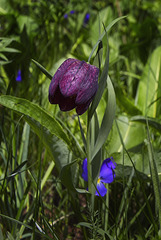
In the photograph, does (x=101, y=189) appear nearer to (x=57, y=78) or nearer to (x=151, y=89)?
(x=57, y=78)

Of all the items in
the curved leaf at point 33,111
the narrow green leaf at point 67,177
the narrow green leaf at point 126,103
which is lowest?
the narrow green leaf at point 67,177

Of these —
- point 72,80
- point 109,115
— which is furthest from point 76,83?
point 109,115

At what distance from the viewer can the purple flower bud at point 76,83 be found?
727 mm

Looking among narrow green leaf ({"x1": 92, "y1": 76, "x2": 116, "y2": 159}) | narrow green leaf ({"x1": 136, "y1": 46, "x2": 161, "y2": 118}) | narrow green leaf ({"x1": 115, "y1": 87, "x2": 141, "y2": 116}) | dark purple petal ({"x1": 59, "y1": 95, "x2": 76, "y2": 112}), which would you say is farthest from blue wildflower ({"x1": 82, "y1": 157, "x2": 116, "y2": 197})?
narrow green leaf ({"x1": 136, "y1": 46, "x2": 161, "y2": 118})

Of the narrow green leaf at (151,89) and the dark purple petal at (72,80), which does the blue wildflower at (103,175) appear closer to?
the dark purple petal at (72,80)

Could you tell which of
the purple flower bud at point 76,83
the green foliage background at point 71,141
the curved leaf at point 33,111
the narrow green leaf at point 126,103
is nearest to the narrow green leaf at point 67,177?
the green foliage background at point 71,141

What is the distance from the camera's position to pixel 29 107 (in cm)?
89

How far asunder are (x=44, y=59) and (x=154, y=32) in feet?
2.58

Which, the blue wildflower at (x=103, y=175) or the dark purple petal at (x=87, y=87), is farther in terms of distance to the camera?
the blue wildflower at (x=103, y=175)

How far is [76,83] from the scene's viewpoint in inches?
28.7

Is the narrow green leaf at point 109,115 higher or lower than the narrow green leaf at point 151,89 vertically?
lower

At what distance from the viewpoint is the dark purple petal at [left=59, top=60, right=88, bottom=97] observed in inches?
28.5

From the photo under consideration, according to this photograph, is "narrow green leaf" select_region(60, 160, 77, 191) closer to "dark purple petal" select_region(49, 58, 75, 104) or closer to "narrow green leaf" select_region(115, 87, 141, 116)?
"dark purple petal" select_region(49, 58, 75, 104)

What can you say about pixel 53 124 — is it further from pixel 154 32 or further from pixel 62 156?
pixel 154 32
